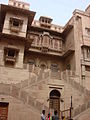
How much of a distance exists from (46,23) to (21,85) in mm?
14693

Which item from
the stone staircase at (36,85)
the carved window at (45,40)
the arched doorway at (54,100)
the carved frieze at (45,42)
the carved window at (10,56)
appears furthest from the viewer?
the carved window at (45,40)

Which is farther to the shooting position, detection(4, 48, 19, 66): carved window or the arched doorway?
detection(4, 48, 19, 66): carved window

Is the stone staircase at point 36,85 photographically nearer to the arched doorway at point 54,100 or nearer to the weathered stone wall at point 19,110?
the weathered stone wall at point 19,110

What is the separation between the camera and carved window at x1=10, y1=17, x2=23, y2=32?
74.9 ft

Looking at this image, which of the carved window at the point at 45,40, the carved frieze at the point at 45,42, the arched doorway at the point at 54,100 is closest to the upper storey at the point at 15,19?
the carved frieze at the point at 45,42

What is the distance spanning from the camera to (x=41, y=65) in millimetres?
26500

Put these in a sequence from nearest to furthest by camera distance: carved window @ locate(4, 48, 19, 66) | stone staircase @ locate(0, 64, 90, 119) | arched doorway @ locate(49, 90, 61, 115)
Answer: stone staircase @ locate(0, 64, 90, 119) < arched doorway @ locate(49, 90, 61, 115) < carved window @ locate(4, 48, 19, 66)

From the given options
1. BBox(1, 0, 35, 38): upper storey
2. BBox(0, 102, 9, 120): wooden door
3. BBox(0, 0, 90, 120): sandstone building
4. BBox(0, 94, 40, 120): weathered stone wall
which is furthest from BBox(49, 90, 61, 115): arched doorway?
BBox(1, 0, 35, 38): upper storey

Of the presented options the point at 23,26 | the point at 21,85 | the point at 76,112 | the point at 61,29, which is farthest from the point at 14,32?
the point at 76,112

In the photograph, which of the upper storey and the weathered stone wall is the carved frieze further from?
the weathered stone wall

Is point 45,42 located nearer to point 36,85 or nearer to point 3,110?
point 36,85

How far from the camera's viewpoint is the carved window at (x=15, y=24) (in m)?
22.8

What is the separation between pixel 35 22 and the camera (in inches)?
1144

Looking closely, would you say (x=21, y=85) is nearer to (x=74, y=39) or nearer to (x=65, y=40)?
(x=74, y=39)
